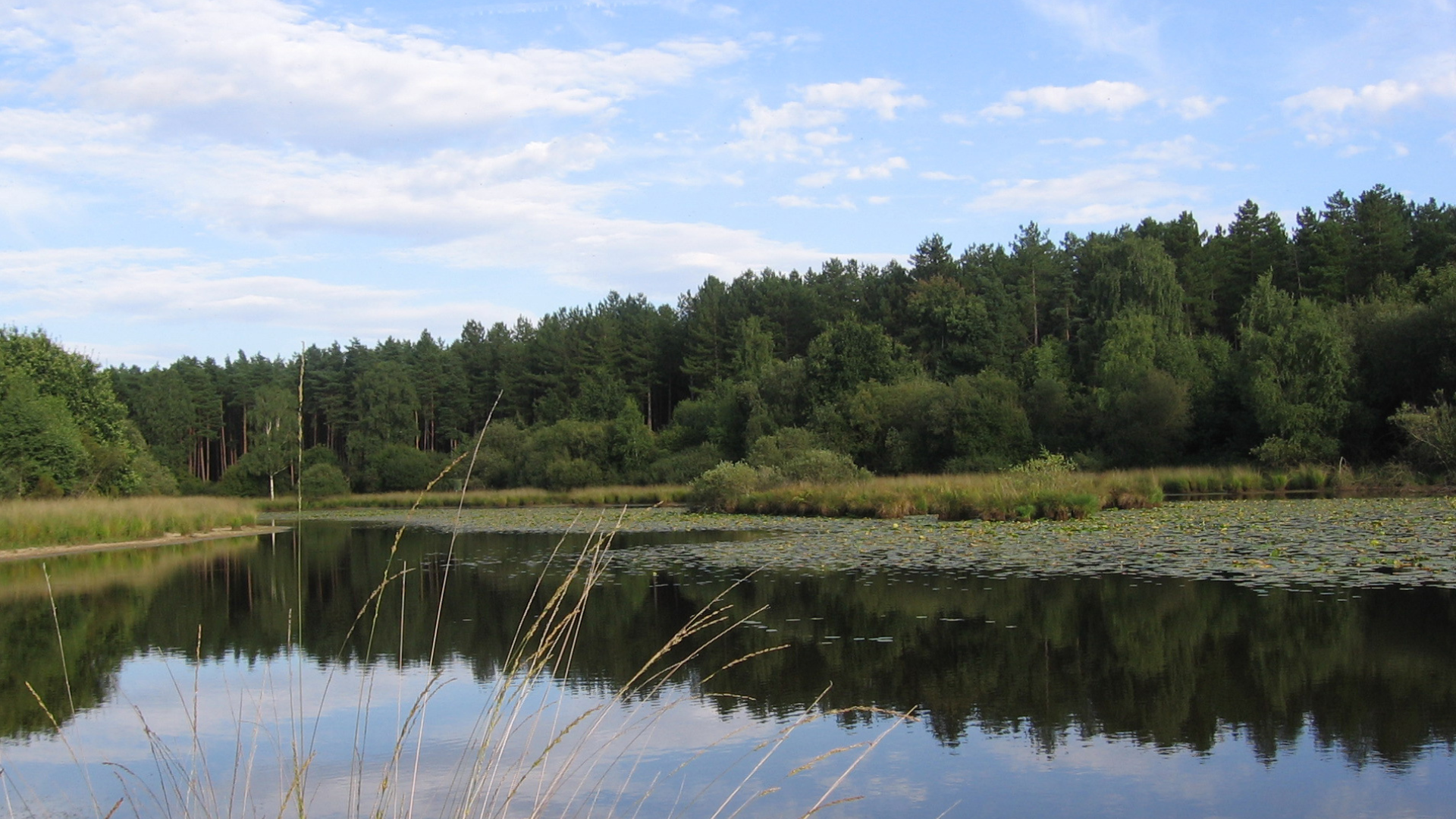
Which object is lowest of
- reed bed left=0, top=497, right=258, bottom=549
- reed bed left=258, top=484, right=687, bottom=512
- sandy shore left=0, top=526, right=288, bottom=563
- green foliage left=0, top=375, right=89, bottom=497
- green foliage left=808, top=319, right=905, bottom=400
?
reed bed left=258, top=484, right=687, bottom=512

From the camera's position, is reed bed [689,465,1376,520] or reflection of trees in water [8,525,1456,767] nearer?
reflection of trees in water [8,525,1456,767]

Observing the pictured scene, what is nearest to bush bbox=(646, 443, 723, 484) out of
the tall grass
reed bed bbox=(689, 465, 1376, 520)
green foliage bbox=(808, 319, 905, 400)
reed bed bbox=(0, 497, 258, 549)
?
green foliage bbox=(808, 319, 905, 400)

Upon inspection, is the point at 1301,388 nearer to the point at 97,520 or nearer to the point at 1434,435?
the point at 1434,435

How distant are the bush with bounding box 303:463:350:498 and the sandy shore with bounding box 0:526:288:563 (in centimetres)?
3000

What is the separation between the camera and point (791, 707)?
6.93 metres

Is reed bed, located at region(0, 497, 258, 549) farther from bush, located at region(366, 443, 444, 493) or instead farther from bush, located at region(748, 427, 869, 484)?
bush, located at region(366, 443, 444, 493)

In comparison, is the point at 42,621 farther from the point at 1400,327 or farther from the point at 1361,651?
the point at 1400,327

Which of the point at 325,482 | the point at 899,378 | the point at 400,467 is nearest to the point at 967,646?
the point at 899,378

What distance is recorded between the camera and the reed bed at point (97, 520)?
2322 cm

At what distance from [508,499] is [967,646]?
43634 mm

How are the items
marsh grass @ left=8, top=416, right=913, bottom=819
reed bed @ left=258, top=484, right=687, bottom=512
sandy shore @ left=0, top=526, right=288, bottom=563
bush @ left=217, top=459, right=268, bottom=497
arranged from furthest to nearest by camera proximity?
bush @ left=217, top=459, right=268, bottom=497 < reed bed @ left=258, top=484, right=687, bottom=512 < sandy shore @ left=0, top=526, right=288, bottom=563 < marsh grass @ left=8, top=416, right=913, bottom=819

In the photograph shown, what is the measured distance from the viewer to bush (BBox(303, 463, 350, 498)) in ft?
206

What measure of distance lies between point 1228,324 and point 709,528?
42.7 meters

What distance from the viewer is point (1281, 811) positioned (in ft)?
15.7
